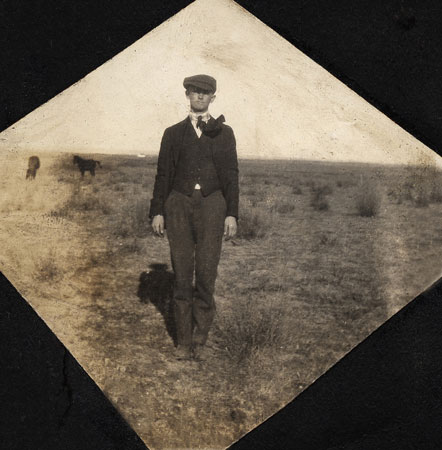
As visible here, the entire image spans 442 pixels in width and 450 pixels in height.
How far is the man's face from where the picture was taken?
3293 mm

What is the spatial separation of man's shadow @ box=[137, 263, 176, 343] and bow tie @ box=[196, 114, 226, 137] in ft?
2.98

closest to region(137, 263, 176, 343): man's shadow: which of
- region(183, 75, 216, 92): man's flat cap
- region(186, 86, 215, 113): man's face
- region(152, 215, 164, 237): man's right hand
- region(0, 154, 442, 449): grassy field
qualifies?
region(0, 154, 442, 449): grassy field

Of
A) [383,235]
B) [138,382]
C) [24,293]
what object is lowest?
[138,382]

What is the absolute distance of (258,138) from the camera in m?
3.30

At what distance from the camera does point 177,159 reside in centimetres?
326

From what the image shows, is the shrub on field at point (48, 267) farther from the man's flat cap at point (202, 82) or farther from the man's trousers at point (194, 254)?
the man's flat cap at point (202, 82)

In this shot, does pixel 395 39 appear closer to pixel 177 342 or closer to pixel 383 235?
pixel 383 235

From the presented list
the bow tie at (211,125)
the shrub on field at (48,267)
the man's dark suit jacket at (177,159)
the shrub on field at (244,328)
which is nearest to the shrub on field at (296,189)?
the man's dark suit jacket at (177,159)

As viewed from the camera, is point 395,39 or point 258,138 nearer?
point 258,138

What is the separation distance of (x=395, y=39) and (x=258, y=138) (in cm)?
125

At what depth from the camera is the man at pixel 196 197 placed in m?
3.23

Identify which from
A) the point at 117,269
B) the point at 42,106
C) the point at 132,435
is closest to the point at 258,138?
the point at 117,269

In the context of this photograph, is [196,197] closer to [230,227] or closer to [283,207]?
[230,227]

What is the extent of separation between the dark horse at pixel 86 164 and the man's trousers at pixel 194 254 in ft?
1.86
